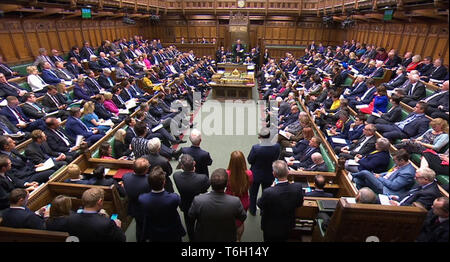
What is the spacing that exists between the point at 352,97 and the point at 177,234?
250 inches

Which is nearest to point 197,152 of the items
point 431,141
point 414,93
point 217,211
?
point 217,211

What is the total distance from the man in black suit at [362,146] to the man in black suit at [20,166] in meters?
4.75

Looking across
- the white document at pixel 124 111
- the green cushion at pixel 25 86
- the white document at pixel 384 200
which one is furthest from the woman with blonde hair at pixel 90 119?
the white document at pixel 384 200

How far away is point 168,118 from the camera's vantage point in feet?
21.3

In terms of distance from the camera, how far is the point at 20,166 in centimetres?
362

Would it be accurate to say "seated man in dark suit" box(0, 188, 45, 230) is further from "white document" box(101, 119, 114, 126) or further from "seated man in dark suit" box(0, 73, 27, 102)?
"seated man in dark suit" box(0, 73, 27, 102)

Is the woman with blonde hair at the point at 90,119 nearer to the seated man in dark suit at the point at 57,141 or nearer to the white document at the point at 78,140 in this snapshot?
the white document at the point at 78,140

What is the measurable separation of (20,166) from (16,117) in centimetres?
181

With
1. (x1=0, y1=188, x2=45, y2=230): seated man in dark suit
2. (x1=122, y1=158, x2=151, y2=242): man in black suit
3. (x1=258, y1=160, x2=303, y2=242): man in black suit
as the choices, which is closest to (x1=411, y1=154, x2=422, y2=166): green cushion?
(x1=258, y1=160, x2=303, y2=242): man in black suit

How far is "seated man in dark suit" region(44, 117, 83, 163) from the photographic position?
4293 millimetres

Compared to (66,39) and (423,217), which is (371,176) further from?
(66,39)

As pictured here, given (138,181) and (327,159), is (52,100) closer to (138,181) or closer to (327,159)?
(138,181)

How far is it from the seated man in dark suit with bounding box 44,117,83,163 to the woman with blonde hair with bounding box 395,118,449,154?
5.38 m

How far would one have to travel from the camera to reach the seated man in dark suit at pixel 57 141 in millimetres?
4293
